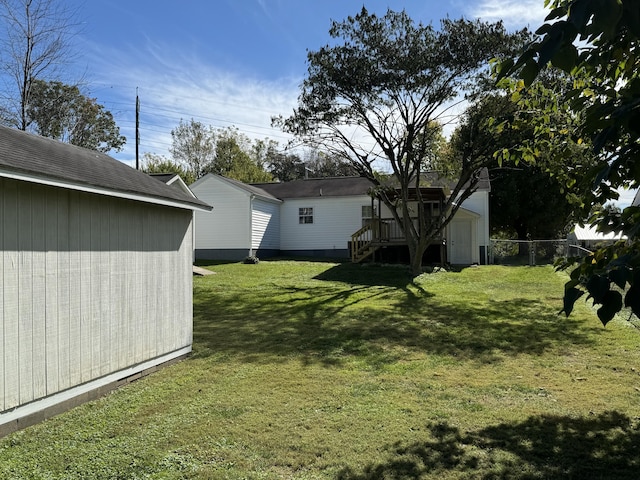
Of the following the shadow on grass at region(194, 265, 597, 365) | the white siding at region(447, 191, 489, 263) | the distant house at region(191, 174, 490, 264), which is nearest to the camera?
the shadow on grass at region(194, 265, 597, 365)

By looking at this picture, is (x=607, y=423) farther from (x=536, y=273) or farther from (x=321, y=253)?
(x=321, y=253)

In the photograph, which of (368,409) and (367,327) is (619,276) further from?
(367,327)

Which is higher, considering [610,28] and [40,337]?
[610,28]

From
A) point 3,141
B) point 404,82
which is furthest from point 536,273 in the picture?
point 3,141

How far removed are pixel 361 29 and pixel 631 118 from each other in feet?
46.9

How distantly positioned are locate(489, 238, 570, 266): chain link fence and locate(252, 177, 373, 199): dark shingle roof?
24.7ft

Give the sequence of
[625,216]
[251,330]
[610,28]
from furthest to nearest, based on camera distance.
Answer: [251,330], [625,216], [610,28]

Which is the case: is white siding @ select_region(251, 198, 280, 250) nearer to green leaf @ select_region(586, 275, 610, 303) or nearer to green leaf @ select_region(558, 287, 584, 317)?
green leaf @ select_region(558, 287, 584, 317)

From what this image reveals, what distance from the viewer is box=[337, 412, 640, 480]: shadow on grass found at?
10.3 feet

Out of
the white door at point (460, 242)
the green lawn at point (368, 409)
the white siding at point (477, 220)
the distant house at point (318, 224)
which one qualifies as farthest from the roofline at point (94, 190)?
the white door at point (460, 242)

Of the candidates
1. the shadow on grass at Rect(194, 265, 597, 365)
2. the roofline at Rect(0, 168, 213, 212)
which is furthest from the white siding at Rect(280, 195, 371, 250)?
the roofline at Rect(0, 168, 213, 212)

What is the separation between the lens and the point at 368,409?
432 cm

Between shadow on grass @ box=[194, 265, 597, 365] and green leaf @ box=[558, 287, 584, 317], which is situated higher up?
green leaf @ box=[558, 287, 584, 317]

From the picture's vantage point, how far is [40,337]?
4.06 metres
